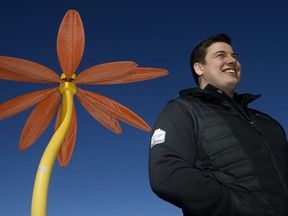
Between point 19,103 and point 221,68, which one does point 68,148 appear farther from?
point 221,68

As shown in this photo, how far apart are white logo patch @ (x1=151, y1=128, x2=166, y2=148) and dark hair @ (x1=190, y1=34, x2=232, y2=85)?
89cm

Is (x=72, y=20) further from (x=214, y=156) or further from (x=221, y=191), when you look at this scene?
(x=221, y=191)

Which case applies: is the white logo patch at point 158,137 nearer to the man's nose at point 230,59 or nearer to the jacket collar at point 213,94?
the jacket collar at point 213,94

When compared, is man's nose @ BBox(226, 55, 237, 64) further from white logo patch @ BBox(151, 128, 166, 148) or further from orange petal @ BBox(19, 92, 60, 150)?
orange petal @ BBox(19, 92, 60, 150)

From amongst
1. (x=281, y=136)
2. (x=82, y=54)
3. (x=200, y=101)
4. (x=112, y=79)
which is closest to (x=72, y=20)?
(x=82, y=54)

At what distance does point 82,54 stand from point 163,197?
Result: 8.18ft

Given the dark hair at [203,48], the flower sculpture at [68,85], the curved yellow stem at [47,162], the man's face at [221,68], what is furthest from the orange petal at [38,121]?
the man's face at [221,68]

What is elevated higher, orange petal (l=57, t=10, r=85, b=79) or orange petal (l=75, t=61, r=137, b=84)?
orange petal (l=57, t=10, r=85, b=79)

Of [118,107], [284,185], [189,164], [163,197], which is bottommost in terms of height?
[284,185]

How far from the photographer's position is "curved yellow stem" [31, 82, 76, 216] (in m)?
2.32

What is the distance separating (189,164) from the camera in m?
1.71

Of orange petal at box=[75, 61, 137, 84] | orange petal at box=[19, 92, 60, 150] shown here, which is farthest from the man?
orange petal at box=[19, 92, 60, 150]

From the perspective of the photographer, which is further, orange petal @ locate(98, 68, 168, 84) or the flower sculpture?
orange petal @ locate(98, 68, 168, 84)

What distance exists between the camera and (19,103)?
390cm
